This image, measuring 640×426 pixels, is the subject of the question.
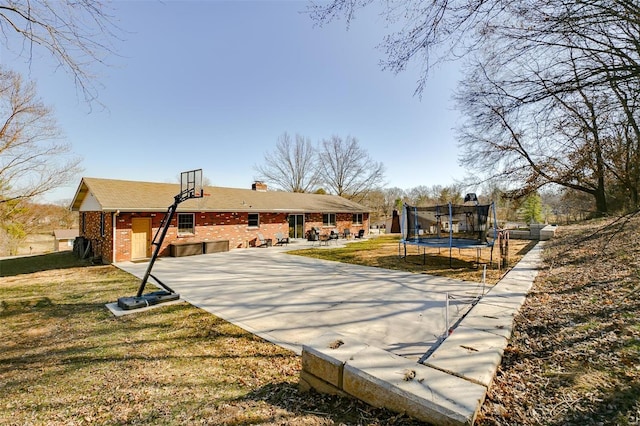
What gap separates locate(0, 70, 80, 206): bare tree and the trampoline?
1984cm

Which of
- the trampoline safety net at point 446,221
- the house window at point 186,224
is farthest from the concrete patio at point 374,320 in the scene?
the house window at point 186,224

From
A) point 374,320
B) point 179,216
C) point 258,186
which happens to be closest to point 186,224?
point 179,216

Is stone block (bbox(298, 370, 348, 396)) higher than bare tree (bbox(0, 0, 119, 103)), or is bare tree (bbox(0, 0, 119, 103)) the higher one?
bare tree (bbox(0, 0, 119, 103))

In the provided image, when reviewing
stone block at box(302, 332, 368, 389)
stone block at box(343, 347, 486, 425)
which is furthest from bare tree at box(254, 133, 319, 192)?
stone block at box(343, 347, 486, 425)

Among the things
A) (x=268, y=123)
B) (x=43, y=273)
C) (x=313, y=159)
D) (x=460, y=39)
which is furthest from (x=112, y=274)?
(x=313, y=159)

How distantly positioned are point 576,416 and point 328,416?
71.5 inches

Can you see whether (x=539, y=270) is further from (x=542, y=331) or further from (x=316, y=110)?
(x=316, y=110)

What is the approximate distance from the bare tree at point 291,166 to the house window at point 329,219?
1267 centimetres

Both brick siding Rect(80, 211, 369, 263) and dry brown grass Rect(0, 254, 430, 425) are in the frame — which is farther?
brick siding Rect(80, 211, 369, 263)

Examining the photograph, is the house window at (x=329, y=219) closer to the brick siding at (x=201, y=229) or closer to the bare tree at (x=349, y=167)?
the brick siding at (x=201, y=229)

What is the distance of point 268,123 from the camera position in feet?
80.6

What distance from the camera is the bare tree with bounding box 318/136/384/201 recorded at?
32312mm

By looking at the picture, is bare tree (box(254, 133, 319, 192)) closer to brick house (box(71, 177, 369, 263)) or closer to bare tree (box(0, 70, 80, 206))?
brick house (box(71, 177, 369, 263))

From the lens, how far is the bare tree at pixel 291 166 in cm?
3250
